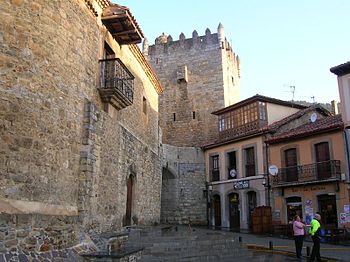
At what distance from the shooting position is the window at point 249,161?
23859 mm

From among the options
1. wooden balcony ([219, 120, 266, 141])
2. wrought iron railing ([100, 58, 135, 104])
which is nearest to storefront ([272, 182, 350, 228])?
wooden balcony ([219, 120, 266, 141])

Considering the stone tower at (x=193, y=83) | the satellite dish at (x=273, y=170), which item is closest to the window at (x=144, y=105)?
the satellite dish at (x=273, y=170)

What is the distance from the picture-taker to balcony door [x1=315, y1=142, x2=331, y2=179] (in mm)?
19469

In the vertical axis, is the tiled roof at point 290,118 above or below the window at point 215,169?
above

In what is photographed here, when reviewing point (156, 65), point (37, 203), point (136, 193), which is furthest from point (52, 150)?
point (156, 65)

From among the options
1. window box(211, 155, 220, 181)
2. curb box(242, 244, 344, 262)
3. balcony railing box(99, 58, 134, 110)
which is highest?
balcony railing box(99, 58, 134, 110)

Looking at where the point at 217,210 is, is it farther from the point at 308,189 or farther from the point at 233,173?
the point at 308,189

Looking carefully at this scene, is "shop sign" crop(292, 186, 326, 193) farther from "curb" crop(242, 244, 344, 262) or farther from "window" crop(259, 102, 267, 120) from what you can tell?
"curb" crop(242, 244, 344, 262)

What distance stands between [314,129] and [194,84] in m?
13.4

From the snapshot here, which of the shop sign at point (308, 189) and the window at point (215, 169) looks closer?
the shop sign at point (308, 189)

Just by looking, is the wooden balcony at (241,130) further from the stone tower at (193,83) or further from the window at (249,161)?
A: the stone tower at (193,83)

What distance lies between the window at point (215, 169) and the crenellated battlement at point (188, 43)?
9.74 meters

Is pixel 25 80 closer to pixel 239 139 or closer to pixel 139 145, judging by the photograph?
pixel 139 145

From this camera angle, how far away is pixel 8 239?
25.7 feet
